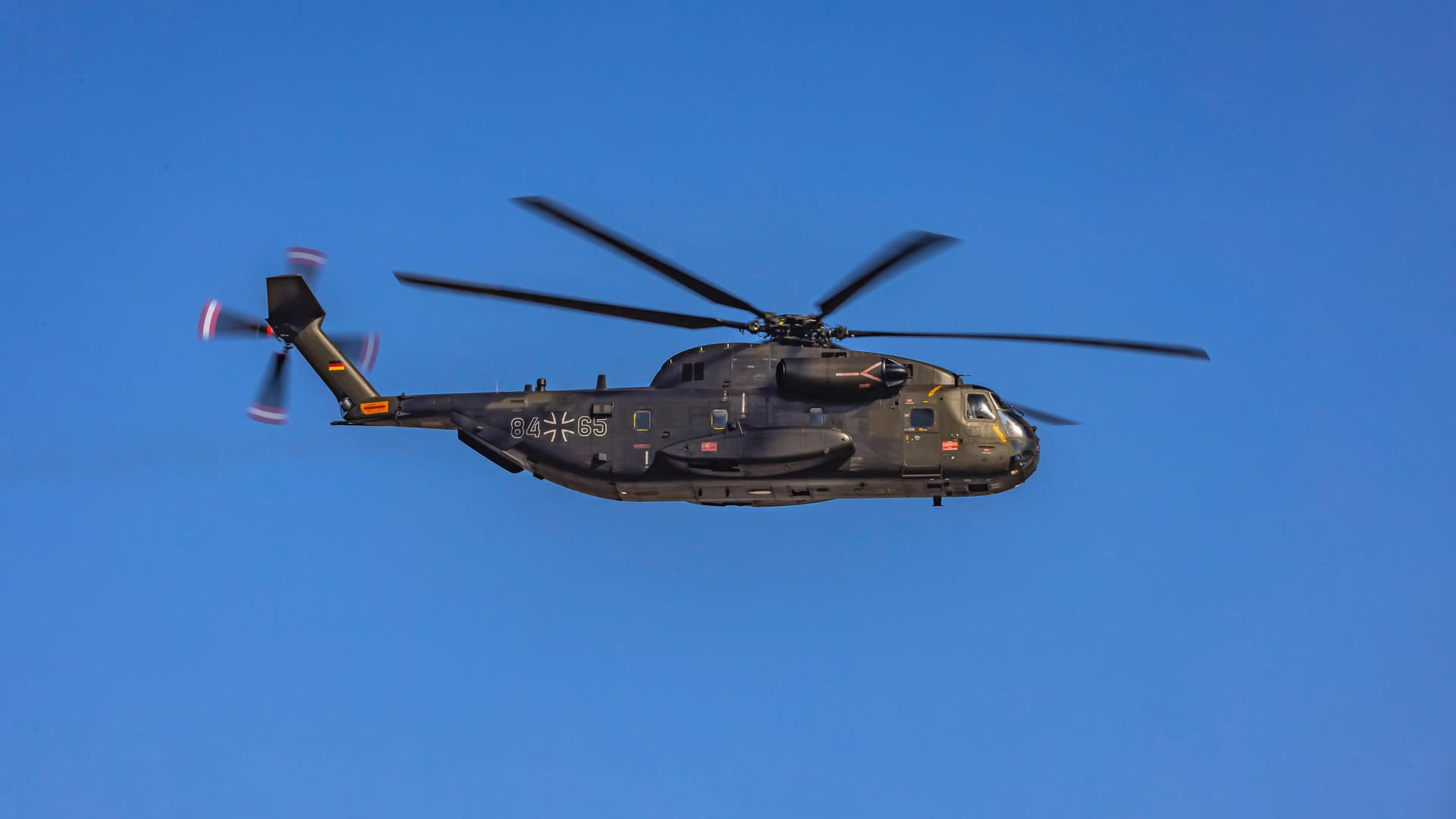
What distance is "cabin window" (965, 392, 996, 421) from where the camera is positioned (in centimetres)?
2908

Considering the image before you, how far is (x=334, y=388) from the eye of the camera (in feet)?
107

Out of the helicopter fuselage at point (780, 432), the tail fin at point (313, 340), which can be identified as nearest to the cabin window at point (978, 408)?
the helicopter fuselage at point (780, 432)

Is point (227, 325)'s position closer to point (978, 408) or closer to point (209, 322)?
point (209, 322)

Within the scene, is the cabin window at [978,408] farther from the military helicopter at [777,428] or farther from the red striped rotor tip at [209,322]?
the red striped rotor tip at [209,322]

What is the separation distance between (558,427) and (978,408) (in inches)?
331

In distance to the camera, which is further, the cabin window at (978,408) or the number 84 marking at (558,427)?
the number 84 marking at (558,427)

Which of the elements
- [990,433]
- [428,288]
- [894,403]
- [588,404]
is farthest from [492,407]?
[990,433]

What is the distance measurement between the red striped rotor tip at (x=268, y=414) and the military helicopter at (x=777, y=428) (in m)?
5.06

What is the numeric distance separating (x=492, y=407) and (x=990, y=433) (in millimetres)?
10114

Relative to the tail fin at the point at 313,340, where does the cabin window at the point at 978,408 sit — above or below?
below

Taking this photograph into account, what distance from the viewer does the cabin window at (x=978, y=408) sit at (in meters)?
29.1

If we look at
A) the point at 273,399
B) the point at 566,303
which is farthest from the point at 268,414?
the point at 566,303

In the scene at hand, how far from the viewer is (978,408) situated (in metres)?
29.2

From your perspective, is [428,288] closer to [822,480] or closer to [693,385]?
[693,385]
